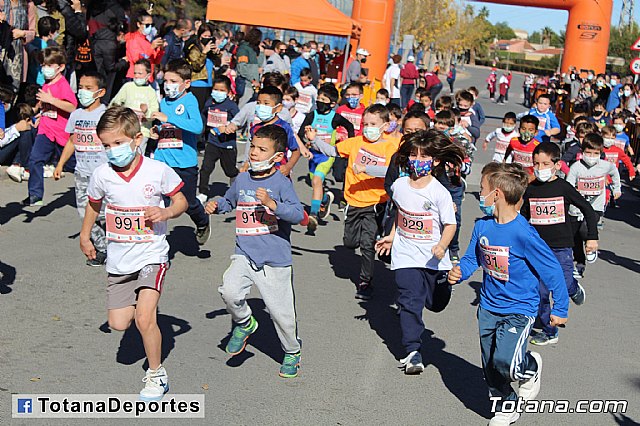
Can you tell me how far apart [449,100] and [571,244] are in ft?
17.6

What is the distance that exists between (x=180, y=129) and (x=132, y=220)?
351 cm

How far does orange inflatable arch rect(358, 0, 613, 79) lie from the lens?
1102 inches

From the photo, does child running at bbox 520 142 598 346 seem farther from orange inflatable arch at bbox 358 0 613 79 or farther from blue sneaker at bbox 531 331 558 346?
orange inflatable arch at bbox 358 0 613 79

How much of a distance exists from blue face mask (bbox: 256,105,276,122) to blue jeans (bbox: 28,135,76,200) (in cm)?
301

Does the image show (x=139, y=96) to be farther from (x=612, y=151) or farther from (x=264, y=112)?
(x=612, y=151)

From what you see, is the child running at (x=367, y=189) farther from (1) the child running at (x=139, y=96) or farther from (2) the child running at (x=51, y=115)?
(2) the child running at (x=51, y=115)

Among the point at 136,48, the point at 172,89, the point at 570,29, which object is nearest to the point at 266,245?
the point at 172,89

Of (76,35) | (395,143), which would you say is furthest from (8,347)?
(76,35)

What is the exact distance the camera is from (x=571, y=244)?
25.4 ft

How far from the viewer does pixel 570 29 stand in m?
32.0

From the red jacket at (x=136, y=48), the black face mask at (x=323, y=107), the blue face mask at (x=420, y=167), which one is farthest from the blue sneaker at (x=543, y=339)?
the red jacket at (x=136, y=48)

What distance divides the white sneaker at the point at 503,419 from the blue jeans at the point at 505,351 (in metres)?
0.10

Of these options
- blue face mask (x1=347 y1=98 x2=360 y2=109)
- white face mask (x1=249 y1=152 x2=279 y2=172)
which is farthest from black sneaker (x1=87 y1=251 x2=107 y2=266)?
blue face mask (x1=347 y1=98 x2=360 y2=109)

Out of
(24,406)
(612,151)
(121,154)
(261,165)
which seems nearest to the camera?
(24,406)
